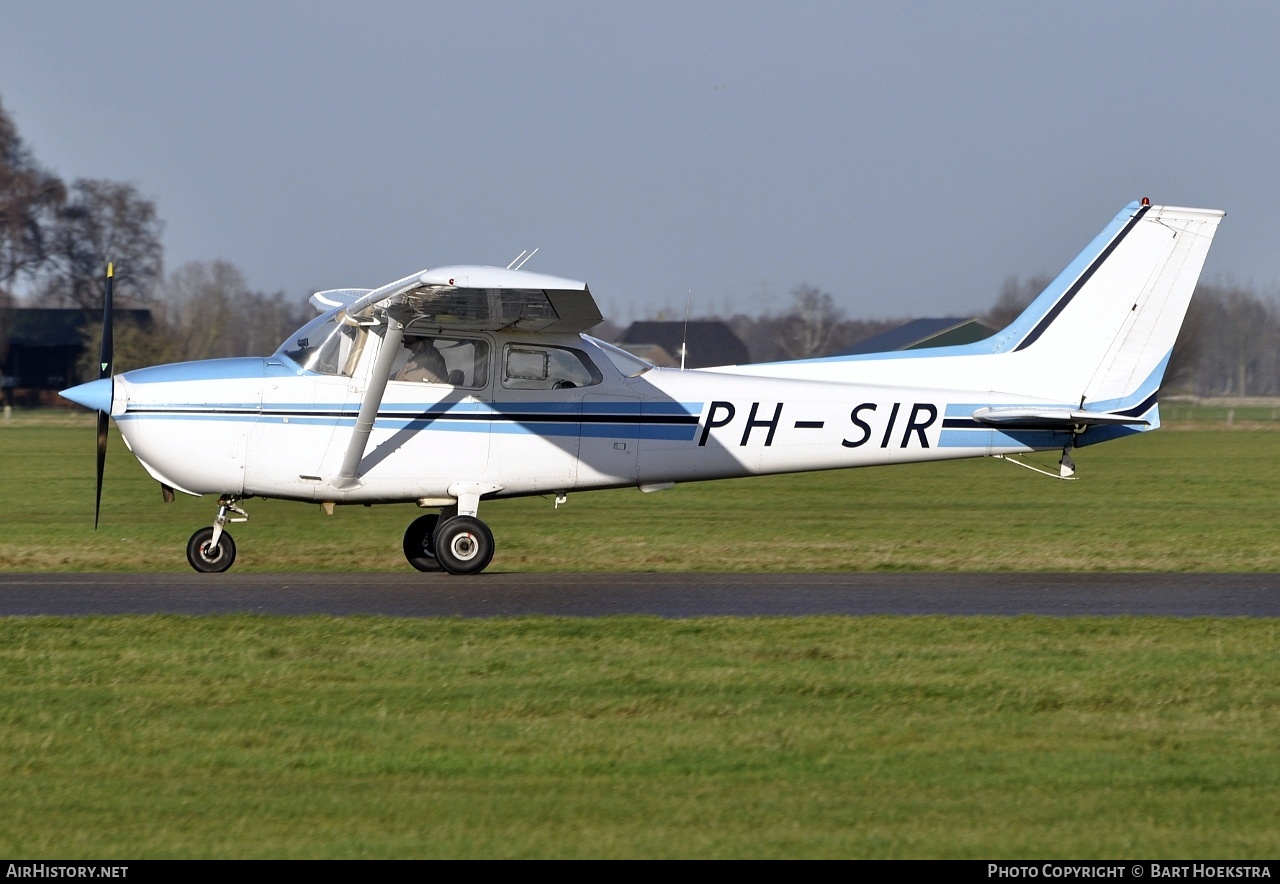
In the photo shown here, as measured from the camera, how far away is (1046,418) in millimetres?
11906

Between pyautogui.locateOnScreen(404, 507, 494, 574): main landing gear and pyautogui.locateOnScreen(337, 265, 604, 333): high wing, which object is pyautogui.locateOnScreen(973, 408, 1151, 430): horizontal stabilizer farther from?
pyautogui.locateOnScreen(404, 507, 494, 574): main landing gear

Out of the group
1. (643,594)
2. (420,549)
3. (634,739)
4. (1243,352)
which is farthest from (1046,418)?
(1243,352)

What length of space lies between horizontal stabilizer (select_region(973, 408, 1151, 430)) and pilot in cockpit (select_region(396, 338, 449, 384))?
176 inches

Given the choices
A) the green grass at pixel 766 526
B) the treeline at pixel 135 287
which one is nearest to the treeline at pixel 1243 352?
the treeline at pixel 135 287

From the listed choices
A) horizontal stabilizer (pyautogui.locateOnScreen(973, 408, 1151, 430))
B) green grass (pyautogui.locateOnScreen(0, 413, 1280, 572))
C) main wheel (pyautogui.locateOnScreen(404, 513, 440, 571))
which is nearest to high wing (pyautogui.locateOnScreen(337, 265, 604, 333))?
main wheel (pyautogui.locateOnScreen(404, 513, 440, 571))

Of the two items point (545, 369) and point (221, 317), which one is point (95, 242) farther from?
point (545, 369)

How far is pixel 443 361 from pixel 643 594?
2680 mm

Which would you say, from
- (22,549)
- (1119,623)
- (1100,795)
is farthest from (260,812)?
(22,549)

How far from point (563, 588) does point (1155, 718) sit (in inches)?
206

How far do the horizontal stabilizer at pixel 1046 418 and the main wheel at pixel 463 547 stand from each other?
167 inches

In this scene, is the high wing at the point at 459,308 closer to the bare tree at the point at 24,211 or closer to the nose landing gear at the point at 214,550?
the nose landing gear at the point at 214,550

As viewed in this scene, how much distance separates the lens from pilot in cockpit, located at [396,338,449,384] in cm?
1156

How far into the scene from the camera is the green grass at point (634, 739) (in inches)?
186
